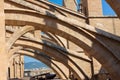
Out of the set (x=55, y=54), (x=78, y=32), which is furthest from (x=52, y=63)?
(x=78, y=32)

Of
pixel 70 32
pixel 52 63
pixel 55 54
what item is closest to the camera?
pixel 70 32

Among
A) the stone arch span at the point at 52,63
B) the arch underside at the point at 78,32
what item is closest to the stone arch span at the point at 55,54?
the stone arch span at the point at 52,63

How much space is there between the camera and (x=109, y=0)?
7.95 meters

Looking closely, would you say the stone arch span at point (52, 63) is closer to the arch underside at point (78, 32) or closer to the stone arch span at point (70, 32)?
the arch underside at point (78, 32)

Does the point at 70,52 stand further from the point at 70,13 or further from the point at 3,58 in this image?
the point at 3,58

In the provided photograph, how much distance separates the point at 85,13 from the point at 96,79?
3.25m

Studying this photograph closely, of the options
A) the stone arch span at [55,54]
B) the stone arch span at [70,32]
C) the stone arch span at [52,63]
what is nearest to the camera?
the stone arch span at [70,32]

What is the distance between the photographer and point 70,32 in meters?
9.51

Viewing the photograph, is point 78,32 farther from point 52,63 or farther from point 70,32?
point 52,63

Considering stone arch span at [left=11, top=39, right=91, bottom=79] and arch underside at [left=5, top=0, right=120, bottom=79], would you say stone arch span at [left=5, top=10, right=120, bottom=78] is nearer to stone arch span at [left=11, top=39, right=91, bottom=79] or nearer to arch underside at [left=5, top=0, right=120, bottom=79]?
arch underside at [left=5, top=0, right=120, bottom=79]

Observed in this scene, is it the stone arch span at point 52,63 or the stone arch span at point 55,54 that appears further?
the stone arch span at point 52,63

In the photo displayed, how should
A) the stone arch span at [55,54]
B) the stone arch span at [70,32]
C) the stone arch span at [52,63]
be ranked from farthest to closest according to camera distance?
1. the stone arch span at [52,63]
2. the stone arch span at [55,54]
3. the stone arch span at [70,32]

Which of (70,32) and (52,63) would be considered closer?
(70,32)

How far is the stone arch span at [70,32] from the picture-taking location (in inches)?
337
